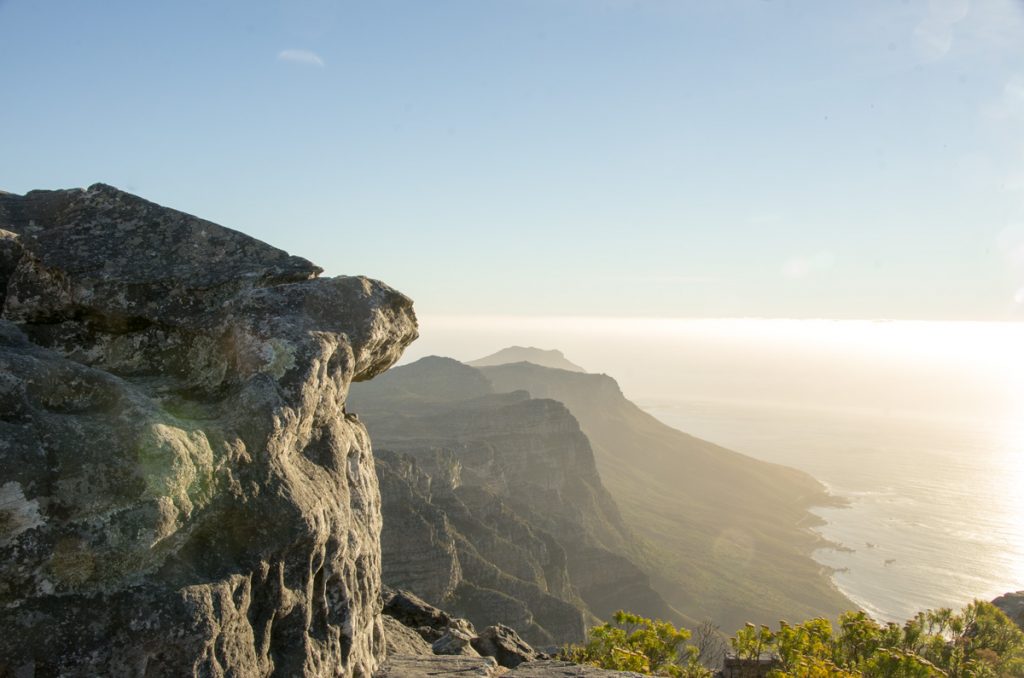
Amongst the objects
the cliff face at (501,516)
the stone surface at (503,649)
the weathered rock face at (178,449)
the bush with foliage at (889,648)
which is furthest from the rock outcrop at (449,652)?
the cliff face at (501,516)

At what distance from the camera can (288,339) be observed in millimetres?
11703

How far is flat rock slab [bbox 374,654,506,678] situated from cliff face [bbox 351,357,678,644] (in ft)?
175

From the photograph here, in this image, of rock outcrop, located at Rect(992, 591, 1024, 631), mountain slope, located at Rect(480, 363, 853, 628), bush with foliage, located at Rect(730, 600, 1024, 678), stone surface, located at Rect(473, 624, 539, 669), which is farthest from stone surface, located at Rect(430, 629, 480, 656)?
mountain slope, located at Rect(480, 363, 853, 628)

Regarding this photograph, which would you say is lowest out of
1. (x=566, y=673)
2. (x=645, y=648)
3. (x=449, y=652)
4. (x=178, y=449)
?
(x=449, y=652)

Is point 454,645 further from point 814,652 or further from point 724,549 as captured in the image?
point 724,549

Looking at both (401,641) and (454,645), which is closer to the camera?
(401,641)

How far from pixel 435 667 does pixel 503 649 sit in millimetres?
9873

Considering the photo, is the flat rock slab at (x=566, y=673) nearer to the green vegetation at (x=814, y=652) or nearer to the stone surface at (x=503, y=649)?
the green vegetation at (x=814, y=652)

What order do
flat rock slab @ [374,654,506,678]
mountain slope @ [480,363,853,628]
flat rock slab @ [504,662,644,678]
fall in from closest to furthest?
flat rock slab @ [374,654,506,678] < flat rock slab @ [504,662,644,678] < mountain slope @ [480,363,853,628]

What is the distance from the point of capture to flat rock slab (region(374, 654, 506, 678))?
1358 cm

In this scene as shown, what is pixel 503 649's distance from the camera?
23297 mm

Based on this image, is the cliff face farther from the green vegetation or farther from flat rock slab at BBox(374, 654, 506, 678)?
flat rock slab at BBox(374, 654, 506, 678)

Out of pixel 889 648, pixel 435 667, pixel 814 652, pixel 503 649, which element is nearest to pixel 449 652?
pixel 503 649

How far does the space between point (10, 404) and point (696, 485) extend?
666 ft
